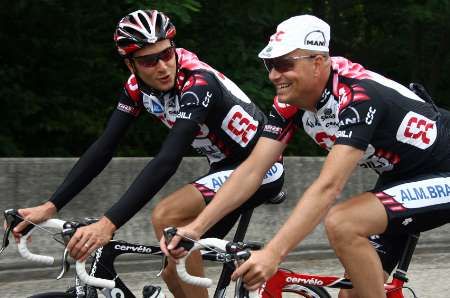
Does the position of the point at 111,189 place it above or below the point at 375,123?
below

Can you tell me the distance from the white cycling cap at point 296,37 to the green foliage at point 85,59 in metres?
8.35

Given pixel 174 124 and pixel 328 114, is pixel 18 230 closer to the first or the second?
pixel 174 124

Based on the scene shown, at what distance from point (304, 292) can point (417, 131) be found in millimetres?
1055

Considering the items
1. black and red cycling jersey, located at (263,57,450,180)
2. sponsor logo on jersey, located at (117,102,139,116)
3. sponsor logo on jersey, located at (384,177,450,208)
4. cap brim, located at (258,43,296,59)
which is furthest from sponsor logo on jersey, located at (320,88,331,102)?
sponsor logo on jersey, located at (117,102,139,116)

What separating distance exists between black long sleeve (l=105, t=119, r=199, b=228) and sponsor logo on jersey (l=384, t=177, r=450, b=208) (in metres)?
1.00

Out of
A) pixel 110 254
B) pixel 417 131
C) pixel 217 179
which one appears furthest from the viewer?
pixel 217 179

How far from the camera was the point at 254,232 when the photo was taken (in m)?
8.82

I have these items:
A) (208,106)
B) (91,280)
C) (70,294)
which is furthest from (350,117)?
(70,294)

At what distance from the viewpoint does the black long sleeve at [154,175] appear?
436cm

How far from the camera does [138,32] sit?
4.91m

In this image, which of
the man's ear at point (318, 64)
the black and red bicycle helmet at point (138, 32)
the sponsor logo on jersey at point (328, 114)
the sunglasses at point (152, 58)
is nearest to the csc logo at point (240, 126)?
the sunglasses at point (152, 58)

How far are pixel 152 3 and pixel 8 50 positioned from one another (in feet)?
11.3

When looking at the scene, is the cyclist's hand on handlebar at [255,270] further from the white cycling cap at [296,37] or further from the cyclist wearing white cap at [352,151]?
the white cycling cap at [296,37]

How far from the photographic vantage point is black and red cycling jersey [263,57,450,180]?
167 inches
